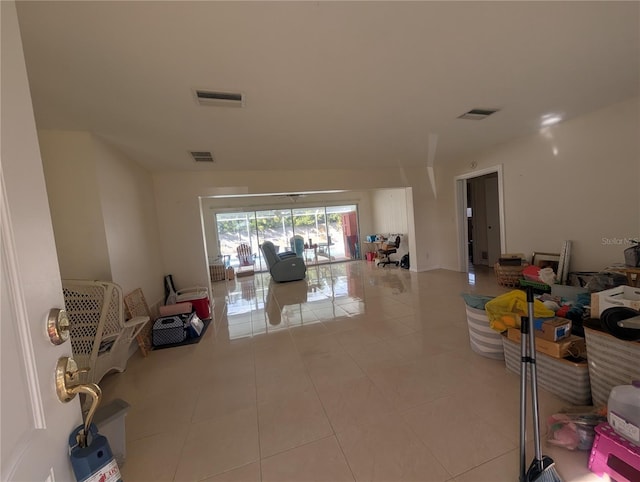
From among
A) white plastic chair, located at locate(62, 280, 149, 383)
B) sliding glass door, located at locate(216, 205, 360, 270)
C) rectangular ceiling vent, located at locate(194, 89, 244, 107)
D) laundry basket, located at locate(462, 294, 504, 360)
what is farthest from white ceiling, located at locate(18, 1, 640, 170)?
sliding glass door, located at locate(216, 205, 360, 270)

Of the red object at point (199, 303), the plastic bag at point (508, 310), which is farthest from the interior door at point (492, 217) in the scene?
the red object at point (199, 303)

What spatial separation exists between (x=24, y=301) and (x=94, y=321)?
2021mm

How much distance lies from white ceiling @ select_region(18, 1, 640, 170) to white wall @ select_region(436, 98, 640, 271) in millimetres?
375

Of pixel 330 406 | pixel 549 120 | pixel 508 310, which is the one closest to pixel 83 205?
pixel 330 406

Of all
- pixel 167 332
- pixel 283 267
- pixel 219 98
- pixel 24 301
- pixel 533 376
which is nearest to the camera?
pixel 24 301

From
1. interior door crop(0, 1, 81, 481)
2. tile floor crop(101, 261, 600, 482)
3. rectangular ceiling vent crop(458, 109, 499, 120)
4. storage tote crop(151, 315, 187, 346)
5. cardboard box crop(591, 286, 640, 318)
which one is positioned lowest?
tile floor crop(101, 261, 600, 482)

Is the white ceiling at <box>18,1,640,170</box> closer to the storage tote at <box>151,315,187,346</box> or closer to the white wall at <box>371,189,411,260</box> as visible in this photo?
the storage tote at <box>151,315,187,346</box>

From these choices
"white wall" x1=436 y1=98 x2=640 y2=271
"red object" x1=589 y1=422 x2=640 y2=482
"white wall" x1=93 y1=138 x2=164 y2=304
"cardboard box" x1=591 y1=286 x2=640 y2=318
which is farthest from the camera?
"white wall" x1=436 y1=98 x2=640 y2=271

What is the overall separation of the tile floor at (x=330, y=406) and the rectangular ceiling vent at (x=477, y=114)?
2378mm

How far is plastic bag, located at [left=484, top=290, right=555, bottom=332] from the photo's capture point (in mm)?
1990

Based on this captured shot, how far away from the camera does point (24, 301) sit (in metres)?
0.58

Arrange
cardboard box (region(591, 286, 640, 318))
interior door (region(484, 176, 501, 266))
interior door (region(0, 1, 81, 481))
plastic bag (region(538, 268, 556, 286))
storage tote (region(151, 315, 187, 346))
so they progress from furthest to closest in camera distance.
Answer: interior door (region(484, 176, 501, 266))
plastic bag (region(538, 268, 556, 286))
storage tote (region(151, 315, 187, 346))
cardboard box (region(591, 286, 640, 318))
interior door (region(0, 1, 81, 481))

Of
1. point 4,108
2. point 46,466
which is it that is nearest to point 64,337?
point 46,466

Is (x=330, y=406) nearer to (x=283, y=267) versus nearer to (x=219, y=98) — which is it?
(x=219, y=98)
